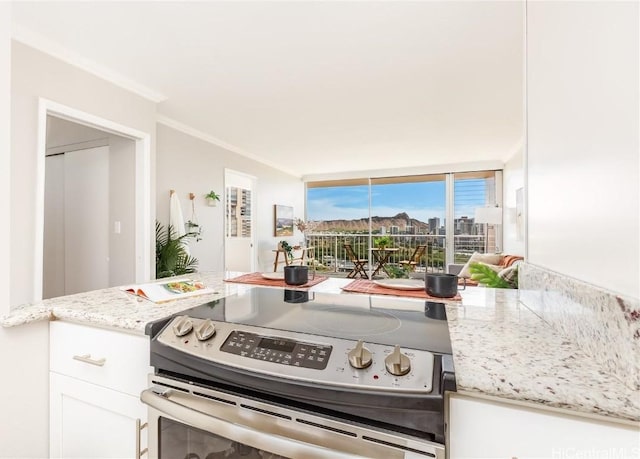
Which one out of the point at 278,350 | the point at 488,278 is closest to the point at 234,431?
the point at 278,350

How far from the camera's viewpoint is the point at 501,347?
704 mm

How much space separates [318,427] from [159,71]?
2740 mm

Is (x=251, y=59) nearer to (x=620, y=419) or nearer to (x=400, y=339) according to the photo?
(x=400, y=339)

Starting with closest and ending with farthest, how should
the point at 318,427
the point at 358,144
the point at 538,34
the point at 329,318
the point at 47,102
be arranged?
the point at 318,427 → the point at 329,318 → the point at 538,34 → the point at 47,102 → the point at 358,144

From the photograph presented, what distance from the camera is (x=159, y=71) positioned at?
242 cm

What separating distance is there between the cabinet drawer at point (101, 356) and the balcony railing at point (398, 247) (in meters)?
6.24

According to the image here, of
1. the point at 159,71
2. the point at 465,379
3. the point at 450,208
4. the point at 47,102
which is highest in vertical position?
the point at 159,71

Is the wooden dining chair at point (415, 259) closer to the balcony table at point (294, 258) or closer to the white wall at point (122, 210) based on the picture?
the balcony table at point (294, 258)

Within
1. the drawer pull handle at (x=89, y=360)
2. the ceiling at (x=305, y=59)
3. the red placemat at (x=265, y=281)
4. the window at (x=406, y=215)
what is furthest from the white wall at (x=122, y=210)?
the window at (x=406, y=215)

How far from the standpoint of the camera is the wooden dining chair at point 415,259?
6.44 meters

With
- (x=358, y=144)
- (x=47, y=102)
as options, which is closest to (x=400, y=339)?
(x=47, y=102)

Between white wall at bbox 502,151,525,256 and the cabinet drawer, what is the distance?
4.46 metres

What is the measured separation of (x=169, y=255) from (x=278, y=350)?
276 cm

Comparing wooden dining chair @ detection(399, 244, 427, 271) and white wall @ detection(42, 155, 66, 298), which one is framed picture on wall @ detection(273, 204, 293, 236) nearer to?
wooden dining chair @ detection(399, 244, 427, 271)
